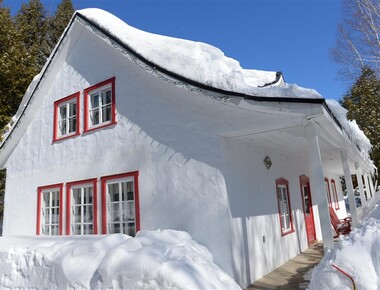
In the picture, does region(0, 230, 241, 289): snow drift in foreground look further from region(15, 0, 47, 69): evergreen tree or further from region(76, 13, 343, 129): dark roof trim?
region(15, 0, 47, 69): evergreen tree

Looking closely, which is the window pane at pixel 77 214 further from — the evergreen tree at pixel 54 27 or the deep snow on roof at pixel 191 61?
the evergreen tree at pixel 54 27

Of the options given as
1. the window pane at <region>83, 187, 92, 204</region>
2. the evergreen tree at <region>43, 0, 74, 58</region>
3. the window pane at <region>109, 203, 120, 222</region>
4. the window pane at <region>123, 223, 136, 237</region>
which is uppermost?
the evergreen tree at <region>43, 0, 74, 58</region>

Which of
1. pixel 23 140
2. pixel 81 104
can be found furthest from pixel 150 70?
pixel 23 140

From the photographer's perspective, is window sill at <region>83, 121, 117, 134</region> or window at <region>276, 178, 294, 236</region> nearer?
window sill at <region>83, 121, 117, 134</region>

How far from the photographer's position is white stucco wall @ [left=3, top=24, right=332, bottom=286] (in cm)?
645

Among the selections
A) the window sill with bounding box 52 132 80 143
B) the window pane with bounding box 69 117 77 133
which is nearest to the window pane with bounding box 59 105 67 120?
the window pane with bounding box 69 117 77 133

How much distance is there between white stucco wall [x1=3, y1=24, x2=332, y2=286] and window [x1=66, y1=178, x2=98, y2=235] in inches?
9.6

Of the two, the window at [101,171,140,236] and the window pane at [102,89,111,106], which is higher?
the window pane at [102,89,111,106]

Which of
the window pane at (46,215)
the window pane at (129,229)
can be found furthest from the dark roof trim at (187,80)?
the window pane at (46,215)

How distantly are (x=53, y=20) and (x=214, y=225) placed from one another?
86.9 feet

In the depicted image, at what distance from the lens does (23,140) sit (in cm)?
1112

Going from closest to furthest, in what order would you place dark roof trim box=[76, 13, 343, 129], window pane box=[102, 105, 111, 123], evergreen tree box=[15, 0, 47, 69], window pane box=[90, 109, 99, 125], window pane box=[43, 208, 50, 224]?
1. dark roof trim box=[76, 13, 343, 129]
2. window pane box=[102, 105, 111, 123]
3. window pane box=[90, 109, 99, 125]
4. window pane box=[43, 208, 50, 224]
5. evergreen tree box=[15, 0, 47, 69]

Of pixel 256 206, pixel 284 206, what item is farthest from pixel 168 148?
pixel 284 206

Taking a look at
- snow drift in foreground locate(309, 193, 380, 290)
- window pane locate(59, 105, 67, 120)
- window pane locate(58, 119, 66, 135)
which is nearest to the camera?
snow drift in foreground locate(309, 193, 380, 290)
